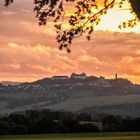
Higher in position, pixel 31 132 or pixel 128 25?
pixel 128 25

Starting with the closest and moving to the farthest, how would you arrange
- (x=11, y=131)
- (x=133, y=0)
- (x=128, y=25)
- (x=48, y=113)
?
(x=133, y=0) < (x=128, y=25) < (x=11, y=131) < (x=48, y=113)

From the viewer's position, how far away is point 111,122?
7319 centimetres

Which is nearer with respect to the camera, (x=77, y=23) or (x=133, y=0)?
(x=133, y=0)

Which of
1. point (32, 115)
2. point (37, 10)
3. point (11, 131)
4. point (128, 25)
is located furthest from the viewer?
point (32, 115)

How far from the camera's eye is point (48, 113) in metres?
82.1

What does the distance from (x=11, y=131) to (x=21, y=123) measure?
6.61 ft

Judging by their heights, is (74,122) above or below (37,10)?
below

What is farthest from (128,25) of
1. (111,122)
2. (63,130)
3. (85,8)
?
(111,122)

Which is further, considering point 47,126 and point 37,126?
point 47,126

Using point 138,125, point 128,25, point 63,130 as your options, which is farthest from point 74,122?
point 128,25

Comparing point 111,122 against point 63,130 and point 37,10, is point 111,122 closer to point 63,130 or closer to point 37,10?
point 63,130

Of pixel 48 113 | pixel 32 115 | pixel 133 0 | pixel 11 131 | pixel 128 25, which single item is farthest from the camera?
pixel 48 113

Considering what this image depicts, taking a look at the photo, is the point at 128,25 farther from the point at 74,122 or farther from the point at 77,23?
the point at 74,122

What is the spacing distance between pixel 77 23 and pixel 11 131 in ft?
141
